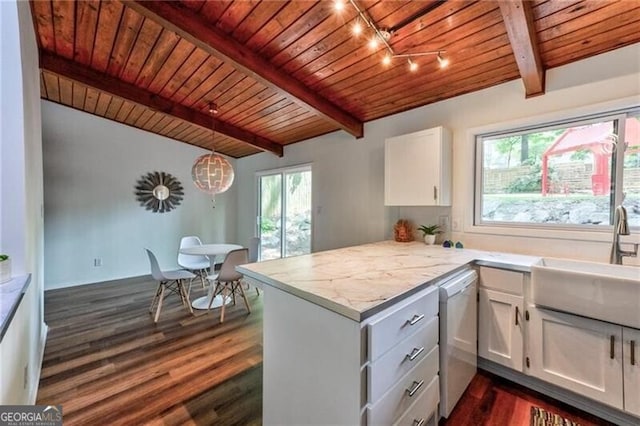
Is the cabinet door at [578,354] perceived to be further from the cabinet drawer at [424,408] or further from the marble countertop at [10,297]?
the marble countertop at [10,297]

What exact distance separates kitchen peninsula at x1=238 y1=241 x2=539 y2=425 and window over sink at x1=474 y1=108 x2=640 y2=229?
124 cm

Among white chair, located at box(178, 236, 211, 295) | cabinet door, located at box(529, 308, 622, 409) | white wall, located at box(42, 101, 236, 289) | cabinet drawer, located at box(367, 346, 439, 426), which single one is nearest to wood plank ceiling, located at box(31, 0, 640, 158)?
white wall, located at box(42, 101, 236, 289)

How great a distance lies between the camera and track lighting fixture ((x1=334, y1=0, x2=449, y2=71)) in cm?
166

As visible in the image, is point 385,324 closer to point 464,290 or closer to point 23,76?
point 464,290

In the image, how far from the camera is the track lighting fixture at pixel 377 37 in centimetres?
166

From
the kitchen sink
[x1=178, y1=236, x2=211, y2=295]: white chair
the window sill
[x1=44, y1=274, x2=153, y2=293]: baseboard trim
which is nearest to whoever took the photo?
the kitchen sink

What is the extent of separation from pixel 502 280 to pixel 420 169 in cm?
117

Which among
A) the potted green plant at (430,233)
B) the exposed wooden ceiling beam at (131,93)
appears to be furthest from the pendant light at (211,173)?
the potted green plant at (430,233)

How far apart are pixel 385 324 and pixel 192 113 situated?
3.76 metres

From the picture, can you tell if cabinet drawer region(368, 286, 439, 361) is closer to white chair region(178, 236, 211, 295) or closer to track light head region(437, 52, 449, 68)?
track light head region(437, 52, 449, 68)

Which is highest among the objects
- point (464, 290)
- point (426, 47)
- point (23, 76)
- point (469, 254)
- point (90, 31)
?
point (90, 31)

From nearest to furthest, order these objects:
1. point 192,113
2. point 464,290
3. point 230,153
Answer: point 464,290
point 192,113
point 230,153

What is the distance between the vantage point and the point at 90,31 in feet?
7.39

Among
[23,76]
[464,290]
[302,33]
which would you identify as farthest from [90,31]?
[464,290]
